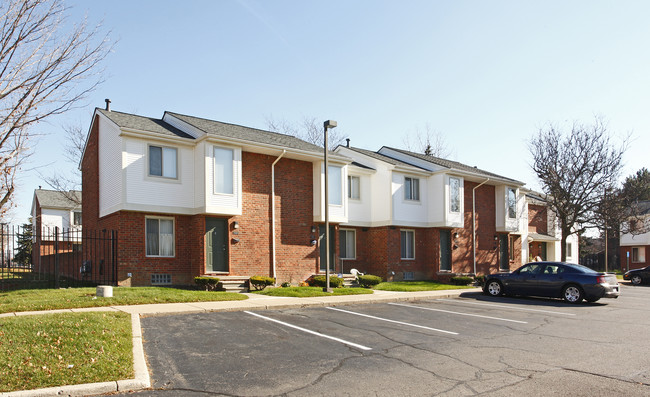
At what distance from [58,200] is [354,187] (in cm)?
2998

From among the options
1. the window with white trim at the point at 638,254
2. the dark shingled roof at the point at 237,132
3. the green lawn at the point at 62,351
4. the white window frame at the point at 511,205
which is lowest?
the window with white trim at the point at 638,254

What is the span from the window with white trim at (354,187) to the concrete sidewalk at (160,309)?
8024 mm

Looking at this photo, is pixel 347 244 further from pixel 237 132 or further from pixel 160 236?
pixel 160 236

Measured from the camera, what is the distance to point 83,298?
13.1 meters

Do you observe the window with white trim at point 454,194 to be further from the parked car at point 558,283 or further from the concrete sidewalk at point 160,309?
the parked car at point 558,283

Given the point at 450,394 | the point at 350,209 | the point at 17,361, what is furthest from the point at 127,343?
the point at 350,209

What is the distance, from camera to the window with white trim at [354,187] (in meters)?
25.7

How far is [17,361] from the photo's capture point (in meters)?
6.60

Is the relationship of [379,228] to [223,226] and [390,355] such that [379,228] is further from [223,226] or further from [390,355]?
[390,355]

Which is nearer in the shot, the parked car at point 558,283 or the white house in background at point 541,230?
the parked car at point 558,283

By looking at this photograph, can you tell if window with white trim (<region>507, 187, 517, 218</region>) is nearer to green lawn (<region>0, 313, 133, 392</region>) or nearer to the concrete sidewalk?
the concrete sidewalk

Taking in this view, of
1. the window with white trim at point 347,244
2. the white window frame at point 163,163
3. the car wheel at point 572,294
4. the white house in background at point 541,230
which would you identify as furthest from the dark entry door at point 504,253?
the white window frame at point 163,163

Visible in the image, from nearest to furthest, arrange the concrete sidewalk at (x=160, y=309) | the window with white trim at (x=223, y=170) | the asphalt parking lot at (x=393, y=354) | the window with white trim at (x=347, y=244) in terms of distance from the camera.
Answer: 1. the concrete sidewalk at (x=160, y=309)
2. the asphalt parking lot at (x=393, y=354)
3. the window with white trim at (x=223, y=170)
4. the window with white trim at (x=347, y=244)

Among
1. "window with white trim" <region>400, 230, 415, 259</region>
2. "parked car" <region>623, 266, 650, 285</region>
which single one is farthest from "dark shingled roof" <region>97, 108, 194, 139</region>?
"parked car" <region>623, 266, 650, 285</region>
